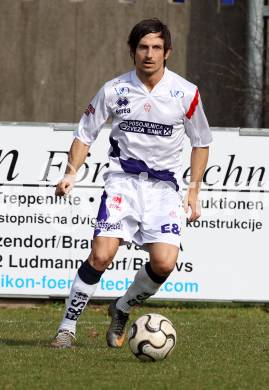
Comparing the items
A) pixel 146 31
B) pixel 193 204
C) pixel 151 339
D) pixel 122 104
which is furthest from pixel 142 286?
pixel 146 31

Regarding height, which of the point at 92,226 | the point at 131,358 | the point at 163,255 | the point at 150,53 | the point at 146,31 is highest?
the point at 146,31

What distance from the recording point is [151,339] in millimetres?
8016

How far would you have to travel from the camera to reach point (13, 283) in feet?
41.2

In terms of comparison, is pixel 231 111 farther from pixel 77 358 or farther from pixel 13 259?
pixel 77 358

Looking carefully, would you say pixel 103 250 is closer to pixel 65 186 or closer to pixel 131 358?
pixel 65 186

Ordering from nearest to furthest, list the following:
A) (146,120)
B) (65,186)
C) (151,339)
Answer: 1. (151,339)
2. (65,186)
3. (146,120)

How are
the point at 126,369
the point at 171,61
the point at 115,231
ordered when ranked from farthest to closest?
the point at 171,61
the point at 115,231
the point at 126,369

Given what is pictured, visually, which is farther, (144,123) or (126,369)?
(144,123)

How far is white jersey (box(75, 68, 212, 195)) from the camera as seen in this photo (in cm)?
866

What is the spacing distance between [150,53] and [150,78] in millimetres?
215

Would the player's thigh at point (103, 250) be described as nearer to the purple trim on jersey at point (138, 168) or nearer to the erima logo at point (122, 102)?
the purple trim on jersey at point (138, 168)

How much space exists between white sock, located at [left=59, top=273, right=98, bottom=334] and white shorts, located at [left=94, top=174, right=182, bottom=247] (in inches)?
14.6

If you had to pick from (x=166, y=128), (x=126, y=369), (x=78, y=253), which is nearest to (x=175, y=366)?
(x=126, y=369)

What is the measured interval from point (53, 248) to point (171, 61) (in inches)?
157
